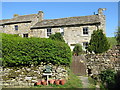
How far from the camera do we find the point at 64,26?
2284 centimetres

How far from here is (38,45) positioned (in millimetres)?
9672

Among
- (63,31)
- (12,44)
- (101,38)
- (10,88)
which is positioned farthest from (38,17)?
(10,88)

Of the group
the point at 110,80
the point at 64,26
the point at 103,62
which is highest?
the point at 64,26

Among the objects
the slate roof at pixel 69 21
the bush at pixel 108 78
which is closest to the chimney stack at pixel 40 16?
the slate roof at pixel 69 21

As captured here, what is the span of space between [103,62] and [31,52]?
5.93 meters

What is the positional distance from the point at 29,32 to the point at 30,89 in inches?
742

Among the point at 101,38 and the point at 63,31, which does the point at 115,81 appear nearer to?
the point at 101,38

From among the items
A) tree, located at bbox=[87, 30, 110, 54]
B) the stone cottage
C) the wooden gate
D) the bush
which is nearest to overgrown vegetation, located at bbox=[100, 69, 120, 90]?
the bush

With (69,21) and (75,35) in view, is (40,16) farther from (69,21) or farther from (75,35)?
(75,35)

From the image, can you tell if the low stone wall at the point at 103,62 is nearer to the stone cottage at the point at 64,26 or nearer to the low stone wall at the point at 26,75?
the low stone wall at the point at 26,75

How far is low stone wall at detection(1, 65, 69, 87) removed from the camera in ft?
27.5

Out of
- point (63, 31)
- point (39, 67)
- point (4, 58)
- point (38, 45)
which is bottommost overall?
point (39, 67)

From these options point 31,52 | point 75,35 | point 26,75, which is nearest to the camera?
point 26,75

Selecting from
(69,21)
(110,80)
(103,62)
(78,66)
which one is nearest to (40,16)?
(69,21)
